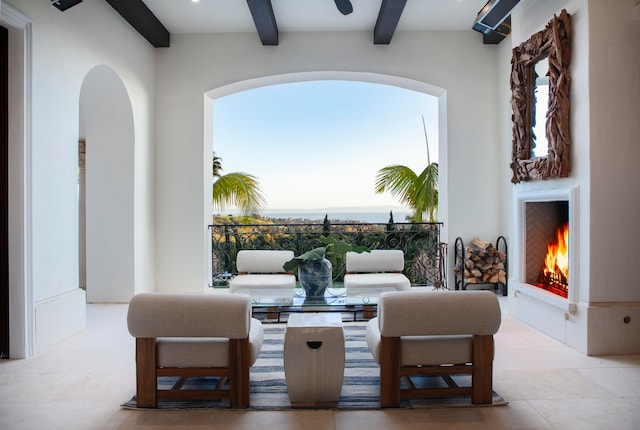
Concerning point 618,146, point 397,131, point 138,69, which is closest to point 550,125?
point 618,146

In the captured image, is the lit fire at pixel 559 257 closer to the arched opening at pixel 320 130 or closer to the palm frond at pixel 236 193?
the palm frond at pixel 236 193

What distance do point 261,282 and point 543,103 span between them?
3.00m

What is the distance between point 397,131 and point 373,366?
664 cm

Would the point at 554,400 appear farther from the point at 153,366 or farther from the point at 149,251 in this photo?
the point at 149,251

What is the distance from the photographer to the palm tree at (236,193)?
6.43 meters

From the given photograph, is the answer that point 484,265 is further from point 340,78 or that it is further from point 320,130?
point 320,130

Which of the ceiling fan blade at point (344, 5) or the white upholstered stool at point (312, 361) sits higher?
the ceiling fan blade at point (344, 5)

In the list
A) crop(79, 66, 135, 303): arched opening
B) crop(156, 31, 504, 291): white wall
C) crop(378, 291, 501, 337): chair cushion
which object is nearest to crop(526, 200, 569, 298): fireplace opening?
crop(156, 31, 504, 291): white wall

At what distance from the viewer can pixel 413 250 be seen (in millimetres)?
6273

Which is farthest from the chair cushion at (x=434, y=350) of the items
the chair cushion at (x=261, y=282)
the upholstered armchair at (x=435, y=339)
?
the chair cushion at (x=261, y=282)

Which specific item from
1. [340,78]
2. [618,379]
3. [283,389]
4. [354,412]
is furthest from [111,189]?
[618,379]

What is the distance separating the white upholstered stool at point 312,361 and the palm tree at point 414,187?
3967 millimetres

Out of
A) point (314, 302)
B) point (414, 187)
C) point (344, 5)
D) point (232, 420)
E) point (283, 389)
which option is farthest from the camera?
point (414, 187)

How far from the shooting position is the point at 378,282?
426 cm
